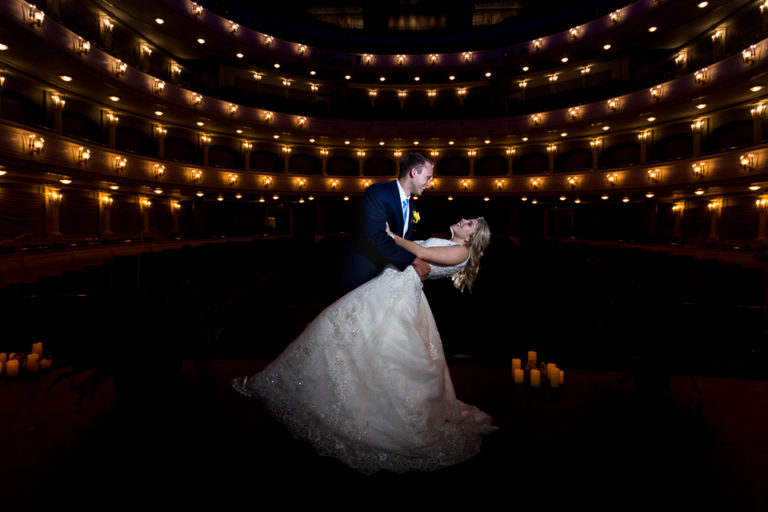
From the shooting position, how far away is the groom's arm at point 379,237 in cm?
220

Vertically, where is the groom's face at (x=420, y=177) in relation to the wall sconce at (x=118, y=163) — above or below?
below

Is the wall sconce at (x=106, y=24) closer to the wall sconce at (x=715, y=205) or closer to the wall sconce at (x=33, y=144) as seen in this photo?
the wall sconce at (x=33, y=144)

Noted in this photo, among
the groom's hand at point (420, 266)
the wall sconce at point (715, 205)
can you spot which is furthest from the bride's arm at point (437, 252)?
the wall sconce at point (715, 205)

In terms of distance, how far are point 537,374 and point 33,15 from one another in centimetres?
1432

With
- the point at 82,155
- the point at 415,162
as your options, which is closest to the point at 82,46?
the point at 82,155

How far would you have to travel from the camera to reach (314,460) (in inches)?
91.0

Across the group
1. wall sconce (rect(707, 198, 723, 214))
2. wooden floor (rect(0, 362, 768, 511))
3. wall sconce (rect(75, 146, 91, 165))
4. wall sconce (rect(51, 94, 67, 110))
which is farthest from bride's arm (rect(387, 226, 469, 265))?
wall sconce (rect(707, 198, 723, 214))

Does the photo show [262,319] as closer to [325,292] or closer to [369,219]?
[325,292]

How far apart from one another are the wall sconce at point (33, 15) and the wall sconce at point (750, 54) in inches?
783

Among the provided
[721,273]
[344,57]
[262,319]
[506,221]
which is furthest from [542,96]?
[262,319]

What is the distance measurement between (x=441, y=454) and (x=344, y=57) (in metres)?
24.2

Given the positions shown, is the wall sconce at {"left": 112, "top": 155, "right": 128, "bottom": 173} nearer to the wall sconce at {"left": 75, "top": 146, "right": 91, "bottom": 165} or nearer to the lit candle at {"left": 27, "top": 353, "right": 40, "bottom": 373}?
the wall sconce at {"left": 75, "top": 146, "right": 91, "bottom": 165}

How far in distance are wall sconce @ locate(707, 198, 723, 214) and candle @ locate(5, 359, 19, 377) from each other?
19139 mm

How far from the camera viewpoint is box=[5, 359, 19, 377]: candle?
3.10 metres
